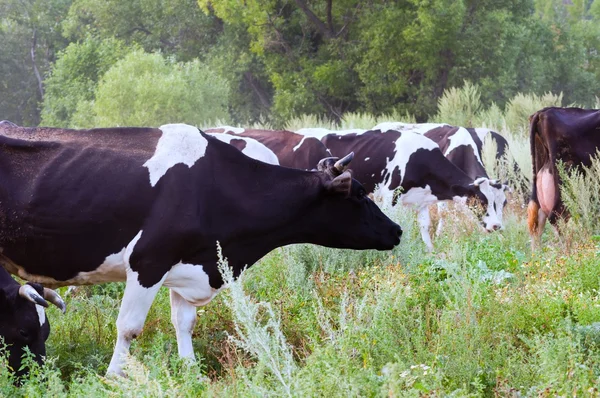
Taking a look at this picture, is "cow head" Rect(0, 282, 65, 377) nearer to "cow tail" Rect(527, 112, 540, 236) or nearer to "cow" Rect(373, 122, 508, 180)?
"cow tail" Rect(527, 112, 540, 236)

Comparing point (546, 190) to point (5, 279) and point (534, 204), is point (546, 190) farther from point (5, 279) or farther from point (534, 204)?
point (5, 279)

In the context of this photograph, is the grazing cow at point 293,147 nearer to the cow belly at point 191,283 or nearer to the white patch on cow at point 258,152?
the white patch on cow at point 258,152

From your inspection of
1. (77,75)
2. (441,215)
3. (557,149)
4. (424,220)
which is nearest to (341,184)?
(557,149)

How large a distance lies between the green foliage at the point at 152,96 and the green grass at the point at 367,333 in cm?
2616

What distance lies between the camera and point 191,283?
704 cm

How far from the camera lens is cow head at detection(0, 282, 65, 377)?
677 centimetres

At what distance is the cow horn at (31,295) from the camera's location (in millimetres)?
6273

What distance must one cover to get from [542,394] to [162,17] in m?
45.1

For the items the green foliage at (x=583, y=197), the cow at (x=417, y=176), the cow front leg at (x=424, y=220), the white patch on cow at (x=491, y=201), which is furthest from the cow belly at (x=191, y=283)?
the white patch on cow at (x=491, y=201)

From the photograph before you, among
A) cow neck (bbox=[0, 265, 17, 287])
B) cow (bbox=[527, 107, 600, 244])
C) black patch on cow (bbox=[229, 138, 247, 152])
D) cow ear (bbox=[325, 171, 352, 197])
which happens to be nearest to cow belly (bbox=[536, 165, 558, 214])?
cow (bbox=[527, 107, 600, 244])

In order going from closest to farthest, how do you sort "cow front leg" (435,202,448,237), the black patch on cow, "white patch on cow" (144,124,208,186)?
"white patch on cow" (144,124,208,186)
the black patch on cow
"cow front leg" (435,202,448,237)

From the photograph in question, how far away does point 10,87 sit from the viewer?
53.4 metres

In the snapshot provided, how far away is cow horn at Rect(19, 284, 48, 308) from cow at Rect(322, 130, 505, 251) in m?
7.85

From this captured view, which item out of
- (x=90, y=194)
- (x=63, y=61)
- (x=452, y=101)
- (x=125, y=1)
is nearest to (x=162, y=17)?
(x=125, y=1)
